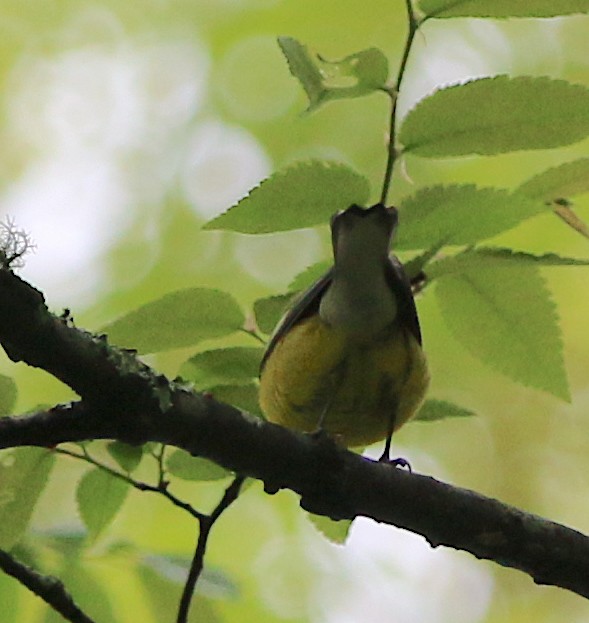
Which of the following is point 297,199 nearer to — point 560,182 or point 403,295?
point 403,295

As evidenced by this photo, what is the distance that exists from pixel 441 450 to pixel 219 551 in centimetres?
139

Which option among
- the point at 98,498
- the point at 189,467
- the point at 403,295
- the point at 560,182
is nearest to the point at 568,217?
the point at 560,182

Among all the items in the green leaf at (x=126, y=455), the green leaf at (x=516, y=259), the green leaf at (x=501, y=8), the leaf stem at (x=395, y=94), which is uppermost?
the green leaf at (x=501, y=8)

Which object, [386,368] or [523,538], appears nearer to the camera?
[523,538]

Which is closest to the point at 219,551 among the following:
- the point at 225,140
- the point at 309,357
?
the point at 225,140

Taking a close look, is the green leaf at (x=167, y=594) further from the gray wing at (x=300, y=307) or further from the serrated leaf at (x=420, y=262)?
the serrated leaf at (x=420, y=262)

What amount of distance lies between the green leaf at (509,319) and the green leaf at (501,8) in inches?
15.2

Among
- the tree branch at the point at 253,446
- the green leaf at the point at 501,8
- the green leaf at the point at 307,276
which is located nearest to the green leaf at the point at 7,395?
the tree branch at the point at 253,446

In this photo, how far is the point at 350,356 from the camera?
5.97ft

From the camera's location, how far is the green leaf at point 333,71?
140 centimetres

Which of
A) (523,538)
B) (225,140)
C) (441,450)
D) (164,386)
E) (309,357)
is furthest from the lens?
(441,450)

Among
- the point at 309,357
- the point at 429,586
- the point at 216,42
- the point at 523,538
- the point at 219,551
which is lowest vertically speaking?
the point at 523,538

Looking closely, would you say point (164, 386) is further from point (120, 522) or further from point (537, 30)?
point (537, 30)

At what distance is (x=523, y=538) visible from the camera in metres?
1.50
